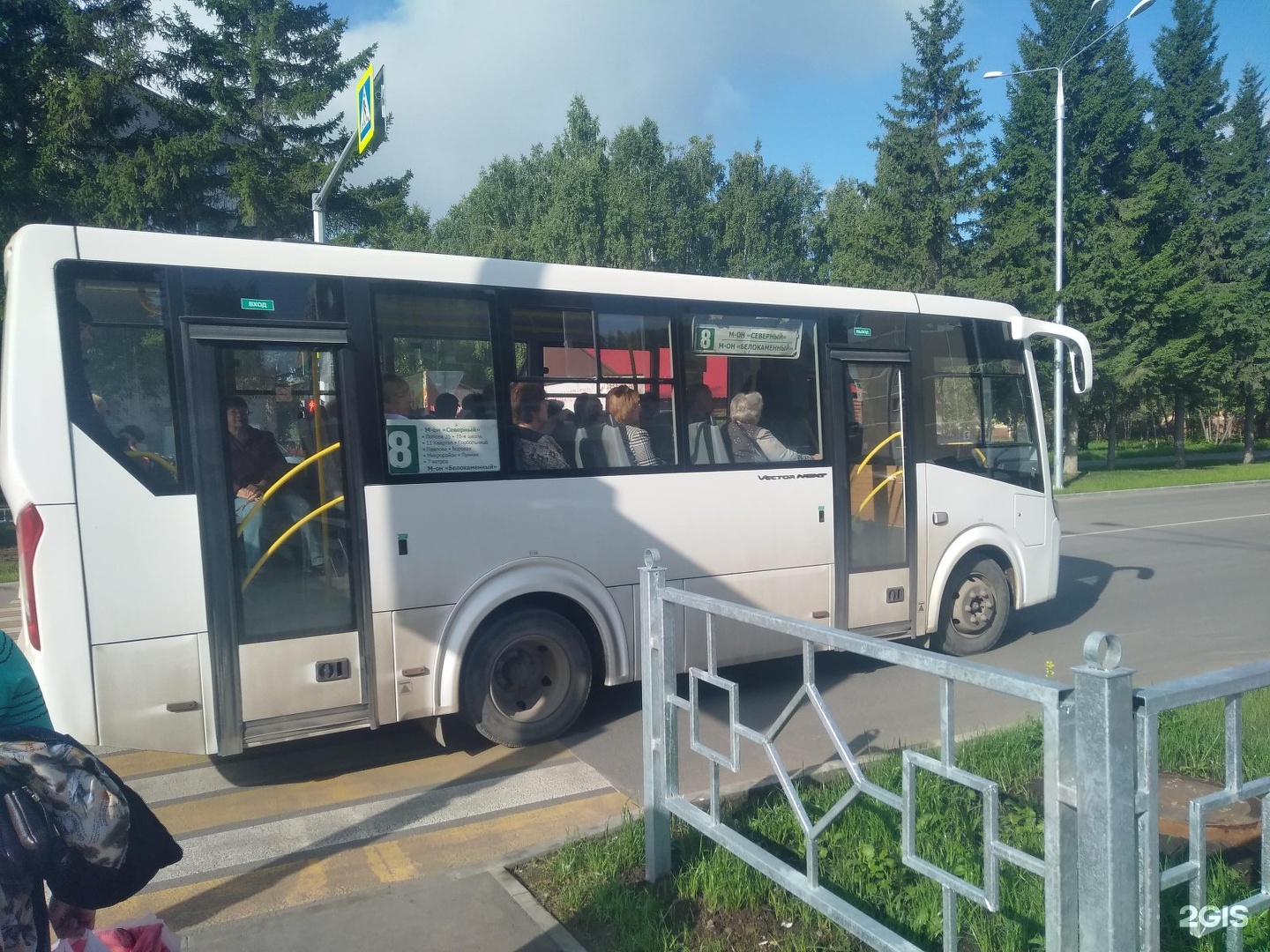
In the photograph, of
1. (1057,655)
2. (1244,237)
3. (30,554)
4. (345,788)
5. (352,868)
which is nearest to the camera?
(352,868)

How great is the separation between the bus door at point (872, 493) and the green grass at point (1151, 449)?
4562 centimetres

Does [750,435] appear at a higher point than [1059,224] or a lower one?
lower

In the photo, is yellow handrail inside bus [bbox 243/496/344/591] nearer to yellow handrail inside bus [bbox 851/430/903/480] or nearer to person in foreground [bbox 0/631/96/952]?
person in foreground [bbox 0/631/96/952]

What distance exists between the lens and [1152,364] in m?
31.2

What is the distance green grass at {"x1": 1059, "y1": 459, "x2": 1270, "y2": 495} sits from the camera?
91.7 feet

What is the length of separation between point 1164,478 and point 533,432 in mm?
29477

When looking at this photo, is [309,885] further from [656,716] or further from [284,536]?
[284,536]

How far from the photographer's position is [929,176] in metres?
30.0

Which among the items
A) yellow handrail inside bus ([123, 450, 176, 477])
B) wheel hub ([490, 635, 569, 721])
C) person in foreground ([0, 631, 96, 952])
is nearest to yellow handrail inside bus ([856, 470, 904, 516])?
wheel hub ([490, 635, 569, 721])

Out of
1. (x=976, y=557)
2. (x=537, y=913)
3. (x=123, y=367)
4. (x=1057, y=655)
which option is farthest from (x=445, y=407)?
(x=1057, y=655)

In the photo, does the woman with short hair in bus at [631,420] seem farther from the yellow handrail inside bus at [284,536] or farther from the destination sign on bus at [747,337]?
the yellow handrail inside bus at [284,536]

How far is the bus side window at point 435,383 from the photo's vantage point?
227 inches

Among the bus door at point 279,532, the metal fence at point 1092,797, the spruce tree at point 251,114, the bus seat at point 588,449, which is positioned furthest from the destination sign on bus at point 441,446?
the spruce tree at point 251,114

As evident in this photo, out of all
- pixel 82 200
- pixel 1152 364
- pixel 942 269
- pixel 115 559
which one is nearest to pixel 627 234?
pixel 942 269
